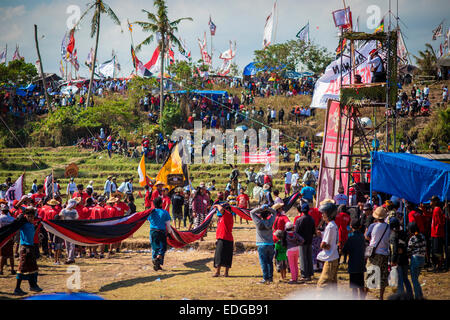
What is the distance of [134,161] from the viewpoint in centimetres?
3203

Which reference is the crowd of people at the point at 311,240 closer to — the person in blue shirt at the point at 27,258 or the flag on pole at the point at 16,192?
the person in blue shirt at the point at 27,258

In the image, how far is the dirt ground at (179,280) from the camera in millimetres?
8492

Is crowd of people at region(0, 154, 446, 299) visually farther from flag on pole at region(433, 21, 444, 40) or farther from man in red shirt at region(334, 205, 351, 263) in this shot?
flag on pole at region(433, 21, 444, 40)

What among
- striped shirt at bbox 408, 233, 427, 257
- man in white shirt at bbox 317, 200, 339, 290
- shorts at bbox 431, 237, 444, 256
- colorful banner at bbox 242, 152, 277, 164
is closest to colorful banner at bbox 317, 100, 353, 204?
shorts at bbox 431, 237, 444, 256

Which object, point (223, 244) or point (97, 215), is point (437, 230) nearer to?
point (223, 244)

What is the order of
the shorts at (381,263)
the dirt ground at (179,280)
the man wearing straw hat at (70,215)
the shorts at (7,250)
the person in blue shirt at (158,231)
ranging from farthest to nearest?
the man wearing straw hat at (70,215) → the person in blue shirt at (158,231) → the shorts at (7,250) → the dirt ground at (179,280) → the shorts at (381,263)

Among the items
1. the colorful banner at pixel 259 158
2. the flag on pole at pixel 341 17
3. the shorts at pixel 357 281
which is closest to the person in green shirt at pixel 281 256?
the shorts at pixel 357 281

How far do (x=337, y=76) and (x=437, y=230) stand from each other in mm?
6316

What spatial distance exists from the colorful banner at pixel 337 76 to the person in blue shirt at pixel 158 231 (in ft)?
21.9

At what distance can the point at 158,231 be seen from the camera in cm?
1067
